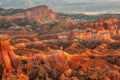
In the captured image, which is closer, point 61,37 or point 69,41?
point 69,41

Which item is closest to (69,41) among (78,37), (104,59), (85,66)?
(78,37)

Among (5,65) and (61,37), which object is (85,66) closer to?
(5,65)

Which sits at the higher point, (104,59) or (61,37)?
(104,59)

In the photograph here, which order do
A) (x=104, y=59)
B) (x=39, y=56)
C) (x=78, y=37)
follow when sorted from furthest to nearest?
(x=78, y=37) → (x=104, y=59) → (x=39, y=56)

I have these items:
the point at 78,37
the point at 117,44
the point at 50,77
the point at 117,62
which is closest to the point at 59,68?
the point at 50,77

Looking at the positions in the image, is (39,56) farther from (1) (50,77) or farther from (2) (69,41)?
(2) (69,41)

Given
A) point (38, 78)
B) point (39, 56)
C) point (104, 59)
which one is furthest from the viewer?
point (104, 59)

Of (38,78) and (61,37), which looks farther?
(61,37)

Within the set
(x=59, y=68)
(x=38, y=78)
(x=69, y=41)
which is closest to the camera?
(x=38, y=78)

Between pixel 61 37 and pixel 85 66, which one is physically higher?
pixel 85 66
